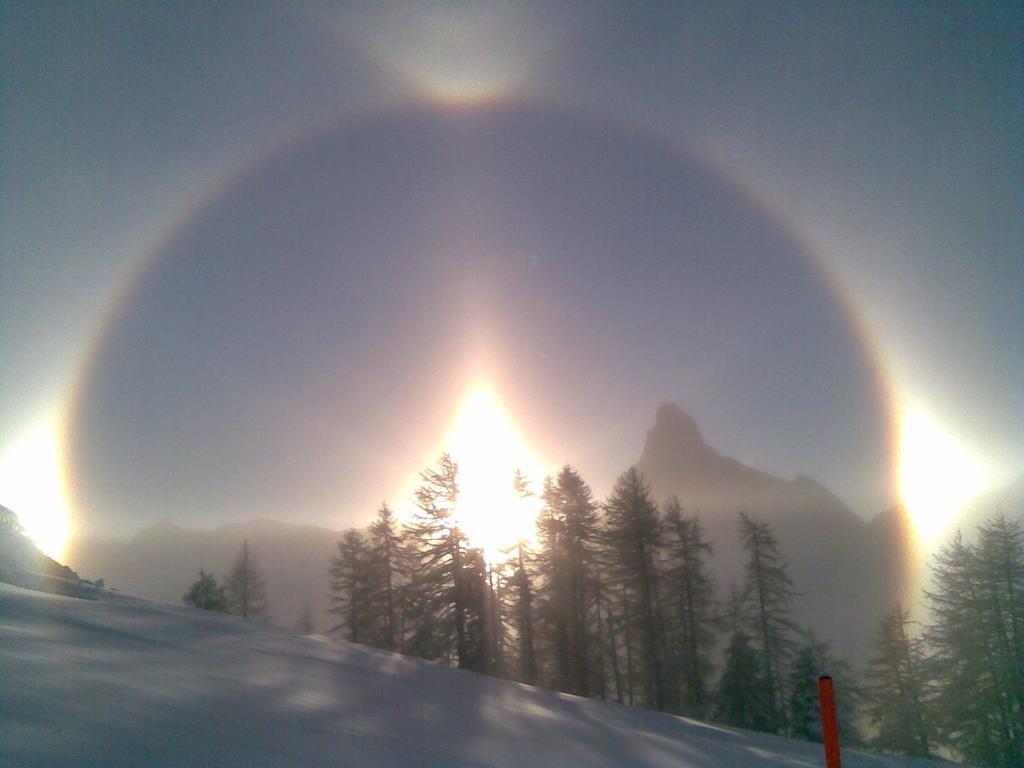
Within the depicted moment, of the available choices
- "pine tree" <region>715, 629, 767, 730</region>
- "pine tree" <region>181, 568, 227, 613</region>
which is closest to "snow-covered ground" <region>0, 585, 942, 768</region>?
"pine tree" <region>715, 629, 767, 730</region>

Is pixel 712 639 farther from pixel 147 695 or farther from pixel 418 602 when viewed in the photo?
pixel 147 695

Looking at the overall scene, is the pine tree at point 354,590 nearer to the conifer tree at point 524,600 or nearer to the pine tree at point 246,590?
the pine tree at point 246,590

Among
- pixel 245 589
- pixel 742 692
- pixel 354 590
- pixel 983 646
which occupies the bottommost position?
pixel 742 692

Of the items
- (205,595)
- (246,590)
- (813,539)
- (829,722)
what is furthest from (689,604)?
(813,539)

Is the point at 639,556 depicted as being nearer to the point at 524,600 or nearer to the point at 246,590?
the point at 524,600

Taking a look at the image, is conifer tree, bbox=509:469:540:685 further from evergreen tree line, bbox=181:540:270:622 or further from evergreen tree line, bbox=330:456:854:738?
evergreen tree line, bbox=181:540:270:622
